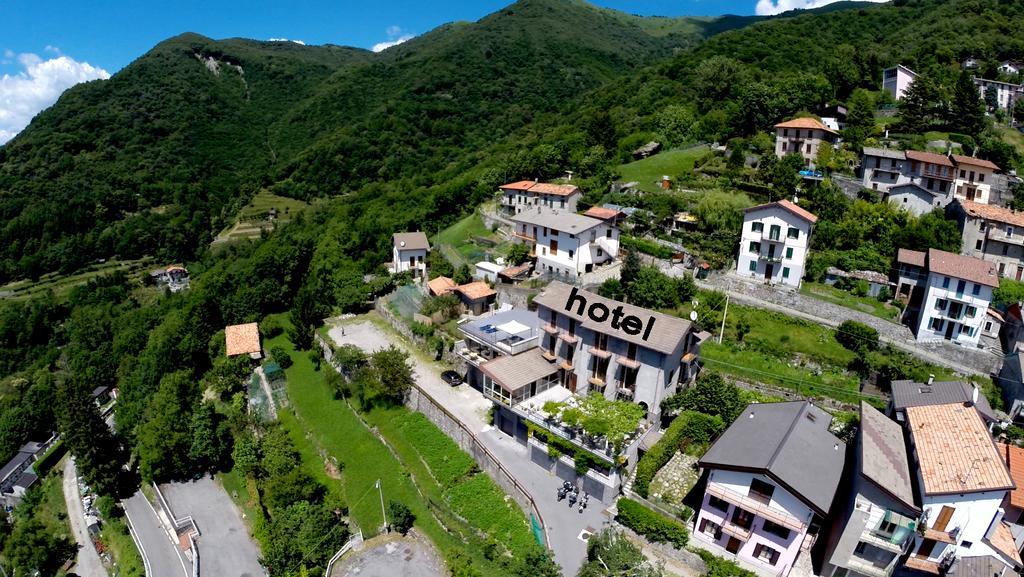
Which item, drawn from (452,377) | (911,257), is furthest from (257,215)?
(911,257)

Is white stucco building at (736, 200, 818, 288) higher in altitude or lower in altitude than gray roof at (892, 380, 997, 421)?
higher

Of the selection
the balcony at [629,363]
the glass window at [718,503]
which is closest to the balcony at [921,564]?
the glass window at [718,503]

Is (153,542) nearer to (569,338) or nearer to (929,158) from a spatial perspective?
(569,338)

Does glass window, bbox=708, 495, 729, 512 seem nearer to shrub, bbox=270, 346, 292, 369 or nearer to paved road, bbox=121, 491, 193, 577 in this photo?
paved road, bbox=121, 491, 193, 577

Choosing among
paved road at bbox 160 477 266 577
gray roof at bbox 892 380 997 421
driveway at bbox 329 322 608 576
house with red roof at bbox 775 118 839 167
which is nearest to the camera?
driveway at bbox 329 322 608 576

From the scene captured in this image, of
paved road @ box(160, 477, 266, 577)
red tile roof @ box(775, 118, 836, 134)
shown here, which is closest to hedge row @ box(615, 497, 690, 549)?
paved road @ box(160, 477, 266, 577)
